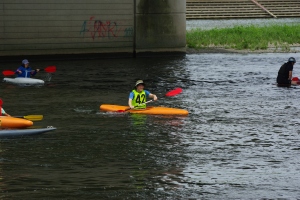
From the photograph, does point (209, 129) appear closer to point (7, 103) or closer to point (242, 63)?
point (7, 103)

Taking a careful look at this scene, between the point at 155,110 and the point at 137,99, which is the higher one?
the point at 137,99

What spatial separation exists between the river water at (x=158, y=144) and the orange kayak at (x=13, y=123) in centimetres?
57

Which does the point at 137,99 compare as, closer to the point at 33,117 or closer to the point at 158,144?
the point at 33,117

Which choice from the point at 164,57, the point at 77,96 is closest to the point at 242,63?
the point at 164,57

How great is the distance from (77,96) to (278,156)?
1008 centimetres

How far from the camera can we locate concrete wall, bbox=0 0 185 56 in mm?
34344

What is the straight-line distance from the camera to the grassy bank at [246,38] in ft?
132

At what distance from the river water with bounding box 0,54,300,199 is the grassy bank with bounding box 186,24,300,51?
12.2m

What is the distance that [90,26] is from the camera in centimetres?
3606

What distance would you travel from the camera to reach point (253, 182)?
13.1m

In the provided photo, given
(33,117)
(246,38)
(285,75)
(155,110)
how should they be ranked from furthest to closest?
(246,38) < (285,75) < (155,110) < (33,117)

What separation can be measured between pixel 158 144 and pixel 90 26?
20.5 m

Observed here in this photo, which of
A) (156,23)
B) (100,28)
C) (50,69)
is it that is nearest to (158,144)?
(50,69)

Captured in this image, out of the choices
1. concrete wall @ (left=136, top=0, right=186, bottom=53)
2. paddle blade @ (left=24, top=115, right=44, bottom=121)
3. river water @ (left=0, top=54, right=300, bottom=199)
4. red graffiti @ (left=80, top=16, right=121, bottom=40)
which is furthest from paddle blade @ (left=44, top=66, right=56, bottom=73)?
paddle blade @ (left=24, top=115, right=44, bottom=121)
